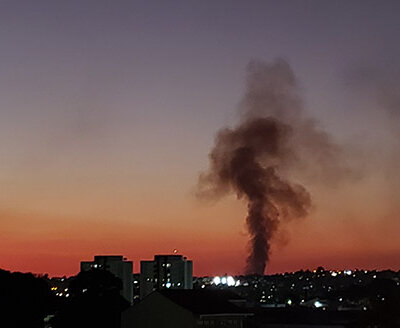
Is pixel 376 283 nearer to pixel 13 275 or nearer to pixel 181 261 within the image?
pixel 181 261

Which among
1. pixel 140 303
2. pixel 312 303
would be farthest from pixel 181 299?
pixel 312 303

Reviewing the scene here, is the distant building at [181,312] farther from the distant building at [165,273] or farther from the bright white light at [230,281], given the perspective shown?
the bright white light at [230,281]

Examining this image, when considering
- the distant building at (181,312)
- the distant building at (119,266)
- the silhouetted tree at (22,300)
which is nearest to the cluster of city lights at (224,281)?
the distant building at (119,266)

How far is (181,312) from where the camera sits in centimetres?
5512

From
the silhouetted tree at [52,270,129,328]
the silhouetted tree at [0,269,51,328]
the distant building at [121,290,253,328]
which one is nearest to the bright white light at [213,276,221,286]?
the distant building at [121,290,253,328]

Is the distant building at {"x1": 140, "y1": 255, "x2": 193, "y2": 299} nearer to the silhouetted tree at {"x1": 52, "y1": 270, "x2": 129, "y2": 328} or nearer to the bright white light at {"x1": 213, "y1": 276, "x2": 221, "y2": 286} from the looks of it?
the bright white light at {"x1": 213, "y1": 276, "x2": 221, "y2": 286}

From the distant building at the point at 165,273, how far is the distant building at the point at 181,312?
7380 cm

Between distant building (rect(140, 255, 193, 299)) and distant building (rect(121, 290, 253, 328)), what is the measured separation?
7380 cm

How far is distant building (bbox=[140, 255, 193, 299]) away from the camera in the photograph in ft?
437

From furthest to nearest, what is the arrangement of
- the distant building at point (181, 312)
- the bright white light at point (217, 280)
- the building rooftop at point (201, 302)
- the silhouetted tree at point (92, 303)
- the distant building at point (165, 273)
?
the bright white light at point (217, 280) → the distant building at point (165, 273) → the building rooftop at point (201, 302) → the distant building at point (181, 312) → the silhouetted tree at point (92, 303)

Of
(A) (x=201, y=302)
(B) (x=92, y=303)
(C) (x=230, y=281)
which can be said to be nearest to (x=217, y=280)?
(C) (x=230, y=281)

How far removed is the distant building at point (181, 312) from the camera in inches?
2154

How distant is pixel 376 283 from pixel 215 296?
9843 cm

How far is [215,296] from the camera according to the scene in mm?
60625
